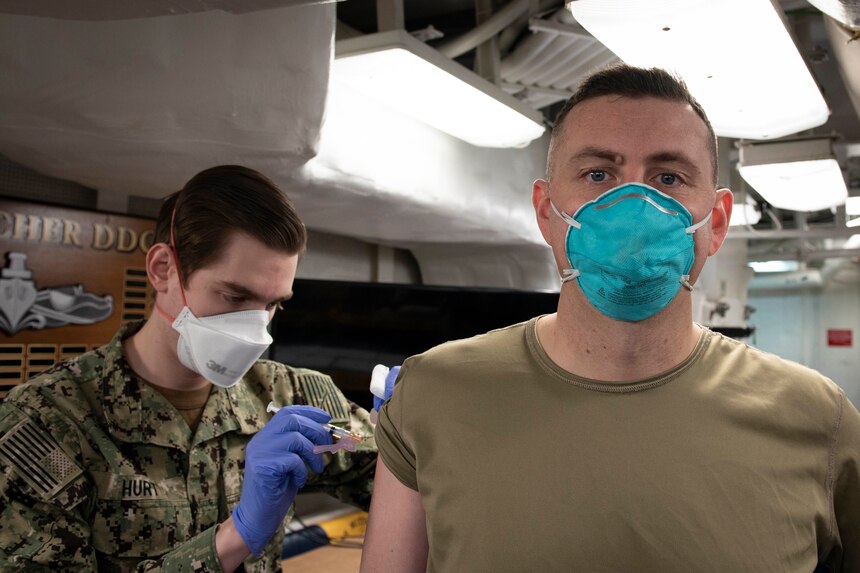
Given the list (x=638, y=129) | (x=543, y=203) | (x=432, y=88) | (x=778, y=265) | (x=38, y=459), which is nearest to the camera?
(x=638, y=129)

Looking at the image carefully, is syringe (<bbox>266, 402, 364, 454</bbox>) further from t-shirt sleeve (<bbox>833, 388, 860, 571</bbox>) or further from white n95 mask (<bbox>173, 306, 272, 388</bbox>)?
t-shirt sleeve (<bbox>833, 388, 860, 571</bbox>)

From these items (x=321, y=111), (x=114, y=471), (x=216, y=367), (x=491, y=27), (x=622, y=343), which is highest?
(x=491, y=27)

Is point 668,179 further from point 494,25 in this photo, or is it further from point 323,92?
point 494,25

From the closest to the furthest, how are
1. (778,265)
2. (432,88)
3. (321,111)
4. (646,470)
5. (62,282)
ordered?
1. (646,470)
2. (321,111)
3. (432,88)
4. (62,282)
5. (778,265)

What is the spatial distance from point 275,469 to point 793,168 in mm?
2755

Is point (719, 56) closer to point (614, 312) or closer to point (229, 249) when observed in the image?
point (614, 312)

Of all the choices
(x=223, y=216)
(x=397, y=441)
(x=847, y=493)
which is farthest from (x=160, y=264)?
(x=847, y=493)

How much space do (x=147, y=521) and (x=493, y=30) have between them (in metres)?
2.02

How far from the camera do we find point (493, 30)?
2.57 metres

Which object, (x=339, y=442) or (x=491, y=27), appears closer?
(x=339, y=442)

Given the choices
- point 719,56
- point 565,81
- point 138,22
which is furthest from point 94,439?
point 565,81

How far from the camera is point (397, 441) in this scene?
3.93 ft

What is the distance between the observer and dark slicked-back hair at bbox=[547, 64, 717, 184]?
1.16 meters

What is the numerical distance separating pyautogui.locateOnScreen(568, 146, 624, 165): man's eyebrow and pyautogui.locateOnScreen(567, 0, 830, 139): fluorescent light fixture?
0.44 metres
